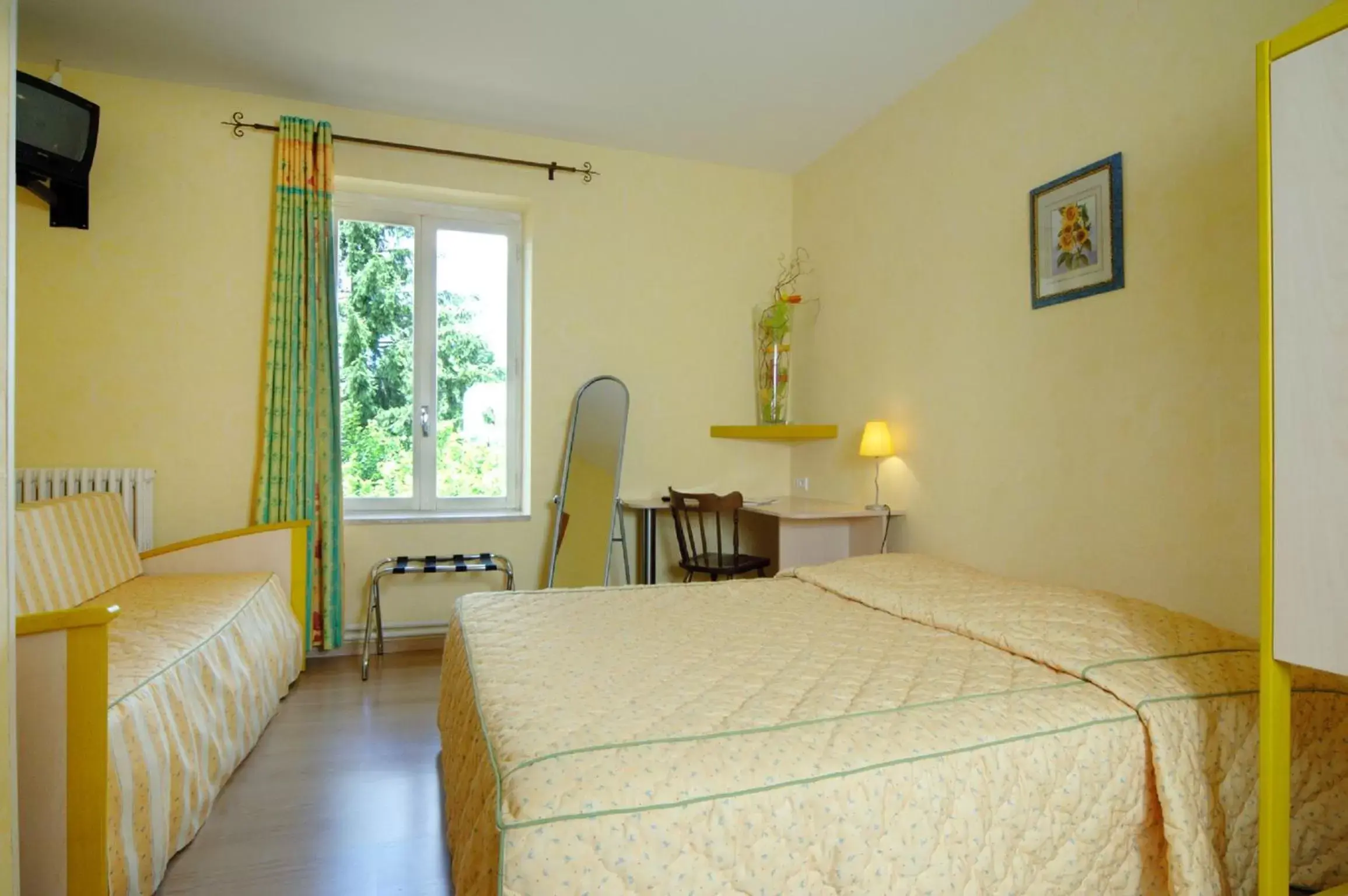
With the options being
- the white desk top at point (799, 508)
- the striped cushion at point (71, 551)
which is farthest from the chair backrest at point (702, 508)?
the striped cushion at point (71, 551)

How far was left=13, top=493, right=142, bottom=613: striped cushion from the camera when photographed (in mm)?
2131

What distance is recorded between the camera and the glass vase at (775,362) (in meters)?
3.89

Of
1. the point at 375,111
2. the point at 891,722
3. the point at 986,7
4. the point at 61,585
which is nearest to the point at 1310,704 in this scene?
the point at 891,722

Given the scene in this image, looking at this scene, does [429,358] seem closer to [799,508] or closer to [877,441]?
[799,508]

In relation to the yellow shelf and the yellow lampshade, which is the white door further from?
the yellow shelf

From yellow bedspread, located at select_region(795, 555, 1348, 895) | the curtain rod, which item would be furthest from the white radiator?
yellow bedspread, located at select_region(795, 555, 1348, 895)

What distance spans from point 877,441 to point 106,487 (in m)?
3.28

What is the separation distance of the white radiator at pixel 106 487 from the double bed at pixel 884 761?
7.18ft

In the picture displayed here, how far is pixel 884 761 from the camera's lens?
1154 mm

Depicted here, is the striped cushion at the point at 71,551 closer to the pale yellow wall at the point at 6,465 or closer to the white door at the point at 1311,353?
the pale yellow wall at the point at 6,465

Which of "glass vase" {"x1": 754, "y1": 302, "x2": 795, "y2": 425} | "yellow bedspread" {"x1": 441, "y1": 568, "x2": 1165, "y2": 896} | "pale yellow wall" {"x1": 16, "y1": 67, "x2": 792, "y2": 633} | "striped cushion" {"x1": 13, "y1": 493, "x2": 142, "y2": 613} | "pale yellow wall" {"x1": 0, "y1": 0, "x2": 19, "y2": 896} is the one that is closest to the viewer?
"yellow bedspread" {"x1": 441, "y1": 568, "x2": 1165, "y2": 896}

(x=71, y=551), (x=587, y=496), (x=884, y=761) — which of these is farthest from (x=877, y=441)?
(x=71, y=551)

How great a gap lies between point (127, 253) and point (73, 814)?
2619 millimetres

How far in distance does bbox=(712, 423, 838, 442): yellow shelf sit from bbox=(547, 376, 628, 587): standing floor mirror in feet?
1.94
